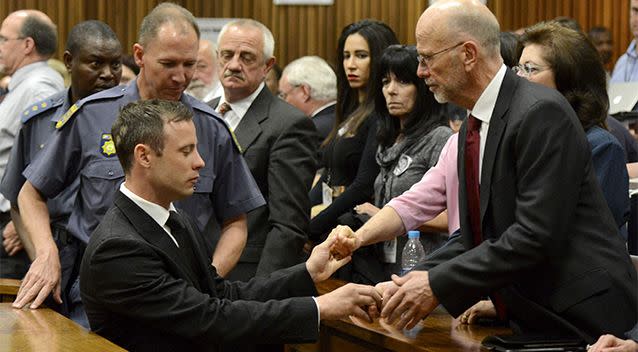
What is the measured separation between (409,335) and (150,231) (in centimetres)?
76

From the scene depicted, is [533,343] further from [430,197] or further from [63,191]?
[63,191]

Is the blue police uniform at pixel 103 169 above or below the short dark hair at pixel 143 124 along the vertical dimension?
below

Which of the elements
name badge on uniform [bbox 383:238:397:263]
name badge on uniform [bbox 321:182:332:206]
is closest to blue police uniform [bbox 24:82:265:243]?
name badge on uniform [bbox 383:238:397:263]

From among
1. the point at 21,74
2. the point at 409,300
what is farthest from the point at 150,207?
the point at 21,74

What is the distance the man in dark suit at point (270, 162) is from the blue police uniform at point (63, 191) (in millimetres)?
680

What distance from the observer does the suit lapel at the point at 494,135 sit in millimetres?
2895

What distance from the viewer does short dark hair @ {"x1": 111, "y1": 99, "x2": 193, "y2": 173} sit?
3.08 meters

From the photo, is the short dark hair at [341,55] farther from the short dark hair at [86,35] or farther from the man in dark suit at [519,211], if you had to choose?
the man in dark suit at [519,211]

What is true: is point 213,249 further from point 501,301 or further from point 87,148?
point 501,301

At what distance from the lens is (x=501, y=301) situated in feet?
9.97

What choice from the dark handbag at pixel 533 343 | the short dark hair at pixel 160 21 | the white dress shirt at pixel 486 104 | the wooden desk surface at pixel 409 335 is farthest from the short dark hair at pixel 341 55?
the dark handbag at pixel 533 343

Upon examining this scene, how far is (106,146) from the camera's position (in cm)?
364

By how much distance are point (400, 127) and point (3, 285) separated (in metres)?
1.68

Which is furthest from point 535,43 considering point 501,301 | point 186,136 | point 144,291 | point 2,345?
point 2,345
